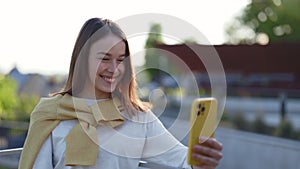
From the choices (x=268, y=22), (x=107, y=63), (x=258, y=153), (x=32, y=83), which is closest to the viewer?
(x=107, y=63)

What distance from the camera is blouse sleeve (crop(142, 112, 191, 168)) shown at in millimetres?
2225

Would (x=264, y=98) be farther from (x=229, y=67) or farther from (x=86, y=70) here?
(x=86, y=70)

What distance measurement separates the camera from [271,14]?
145ft

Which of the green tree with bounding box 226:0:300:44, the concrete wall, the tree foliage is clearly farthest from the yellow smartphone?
the green tree with bounding box 226:0:300:44

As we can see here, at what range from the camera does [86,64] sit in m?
2.27

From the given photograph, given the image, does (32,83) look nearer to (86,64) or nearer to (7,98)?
(7,98)

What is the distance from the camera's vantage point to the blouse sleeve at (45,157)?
7.34ft

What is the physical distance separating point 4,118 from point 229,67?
16.6m

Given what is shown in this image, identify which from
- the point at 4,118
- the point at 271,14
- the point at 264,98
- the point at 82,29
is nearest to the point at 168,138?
the point at 82,29

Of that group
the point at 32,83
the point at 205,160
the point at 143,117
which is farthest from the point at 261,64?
the point at 205,160

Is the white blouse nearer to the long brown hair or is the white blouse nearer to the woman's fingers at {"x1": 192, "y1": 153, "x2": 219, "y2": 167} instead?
the long brown hair

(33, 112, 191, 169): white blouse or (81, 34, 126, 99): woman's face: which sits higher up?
(81, 34, 126, 99): woman's face

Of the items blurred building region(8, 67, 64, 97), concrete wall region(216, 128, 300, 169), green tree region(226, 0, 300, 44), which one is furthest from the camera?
green tree region(226, 0, 300, 44)

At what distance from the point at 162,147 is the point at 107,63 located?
1.13 feet
